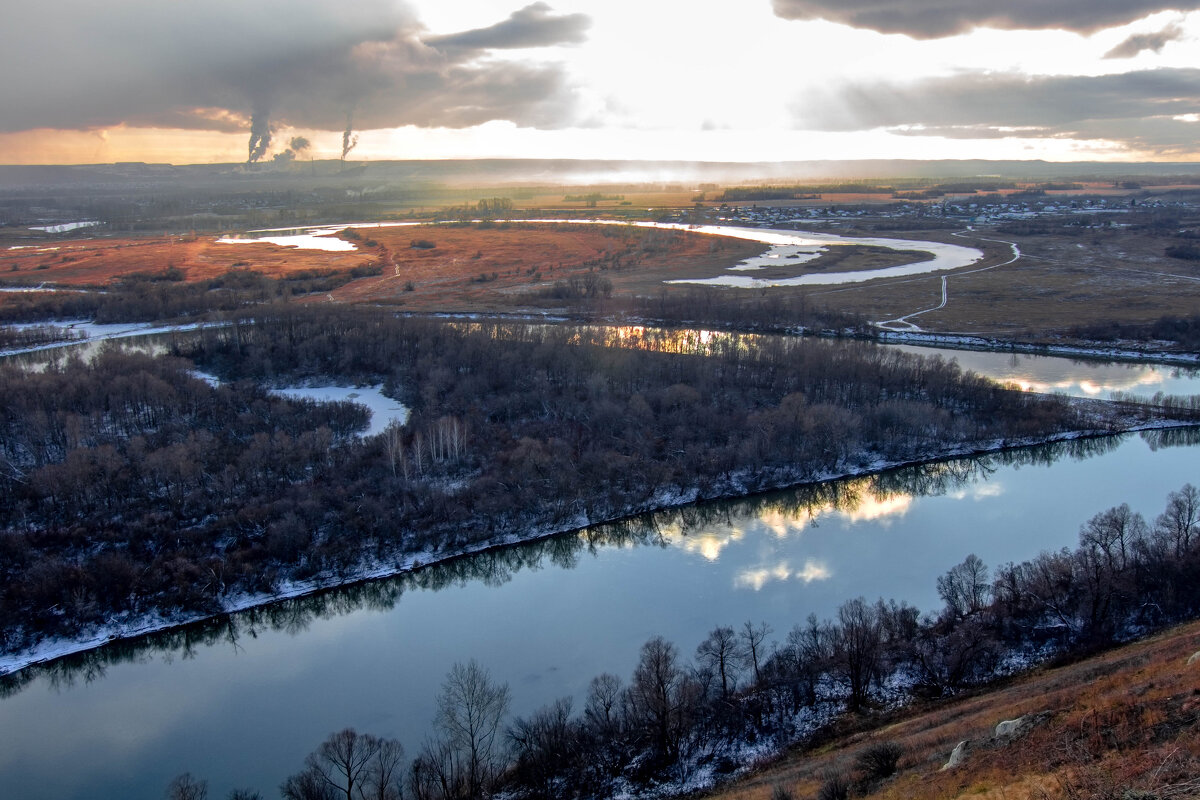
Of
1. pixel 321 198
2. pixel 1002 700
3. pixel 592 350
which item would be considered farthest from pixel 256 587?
pixel 321 198

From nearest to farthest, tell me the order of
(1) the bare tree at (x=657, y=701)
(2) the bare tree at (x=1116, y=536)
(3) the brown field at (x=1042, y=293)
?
(1) the bare tree at (x=657, y=701), (2) the bare tree at (x=1116, y=536), (3) the brown field at (x=1042, y=293)

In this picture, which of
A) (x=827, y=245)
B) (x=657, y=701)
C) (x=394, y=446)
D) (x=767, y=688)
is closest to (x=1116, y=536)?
(x=767, y=688)

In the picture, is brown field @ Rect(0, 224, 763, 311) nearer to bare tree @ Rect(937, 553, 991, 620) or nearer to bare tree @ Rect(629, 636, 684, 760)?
bare tree @ Rect(937, 553, 991, 620)

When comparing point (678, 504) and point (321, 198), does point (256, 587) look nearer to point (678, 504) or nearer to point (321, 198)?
point (678, 504)

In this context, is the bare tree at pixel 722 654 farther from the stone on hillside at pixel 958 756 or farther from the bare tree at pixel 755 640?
the stone on hillside at pixel 958 756

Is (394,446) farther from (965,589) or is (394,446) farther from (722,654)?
(965,589)

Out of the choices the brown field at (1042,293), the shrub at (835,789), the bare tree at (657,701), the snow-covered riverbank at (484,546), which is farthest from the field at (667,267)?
the shrub at (835,789)

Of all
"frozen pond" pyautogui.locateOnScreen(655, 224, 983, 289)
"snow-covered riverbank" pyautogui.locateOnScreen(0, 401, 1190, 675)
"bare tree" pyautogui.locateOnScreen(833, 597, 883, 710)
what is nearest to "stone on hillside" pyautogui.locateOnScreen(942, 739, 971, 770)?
"bare tree" pyautogui.locateOnScreen(833, 597, 883, 710)
